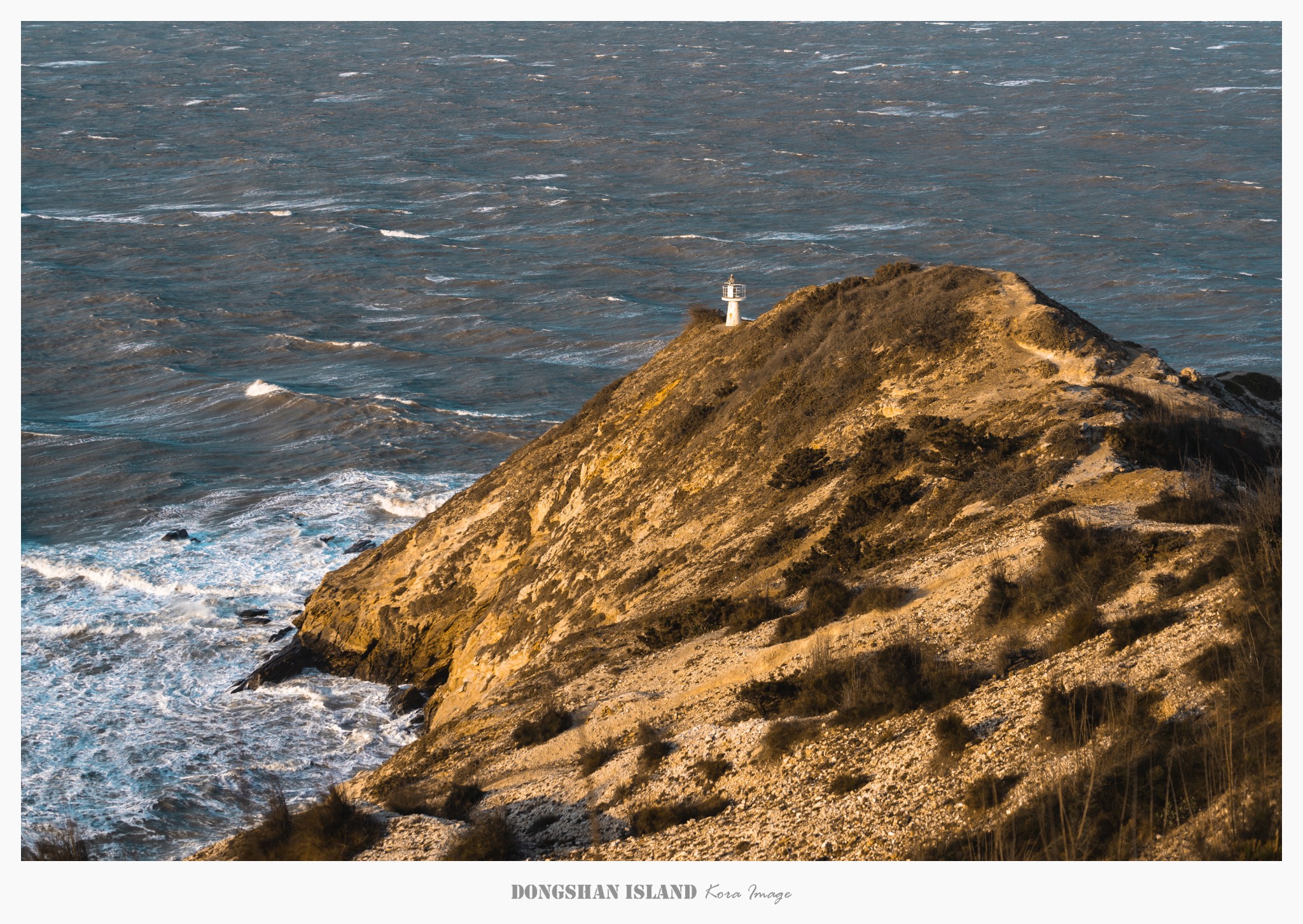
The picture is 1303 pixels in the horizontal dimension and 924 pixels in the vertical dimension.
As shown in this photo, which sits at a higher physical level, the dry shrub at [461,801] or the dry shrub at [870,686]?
the dry shrub at [870,686]

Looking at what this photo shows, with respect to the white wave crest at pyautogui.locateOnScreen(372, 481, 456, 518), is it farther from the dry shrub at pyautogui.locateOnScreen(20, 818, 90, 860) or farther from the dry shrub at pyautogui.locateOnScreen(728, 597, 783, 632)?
the dry shrub at pyautogui.locateOnScreen(728, 597, 783, 632)

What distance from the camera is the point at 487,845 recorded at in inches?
611

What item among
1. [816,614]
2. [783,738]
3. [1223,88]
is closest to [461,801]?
[783,738]

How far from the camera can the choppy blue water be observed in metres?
34.1

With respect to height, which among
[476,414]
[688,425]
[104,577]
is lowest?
[104,577]

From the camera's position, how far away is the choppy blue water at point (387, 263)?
34125 millimetres

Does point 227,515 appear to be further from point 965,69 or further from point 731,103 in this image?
point 965,69

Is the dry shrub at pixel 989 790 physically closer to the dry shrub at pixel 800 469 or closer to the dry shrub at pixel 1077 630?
the dry shrub at pixel 1077 630

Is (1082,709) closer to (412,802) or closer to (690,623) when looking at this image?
(690,623)

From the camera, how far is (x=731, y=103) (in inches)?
5522

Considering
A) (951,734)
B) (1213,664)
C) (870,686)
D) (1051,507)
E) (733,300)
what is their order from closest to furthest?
(1213,664) < (951,734) < (870,686) < (1051,507) < (733,300)

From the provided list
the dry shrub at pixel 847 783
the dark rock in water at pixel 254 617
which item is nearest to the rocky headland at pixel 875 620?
the dry shrub at pixel 847 783

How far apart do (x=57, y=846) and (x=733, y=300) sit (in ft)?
65.6

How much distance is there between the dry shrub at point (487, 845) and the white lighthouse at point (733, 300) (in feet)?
62.5
